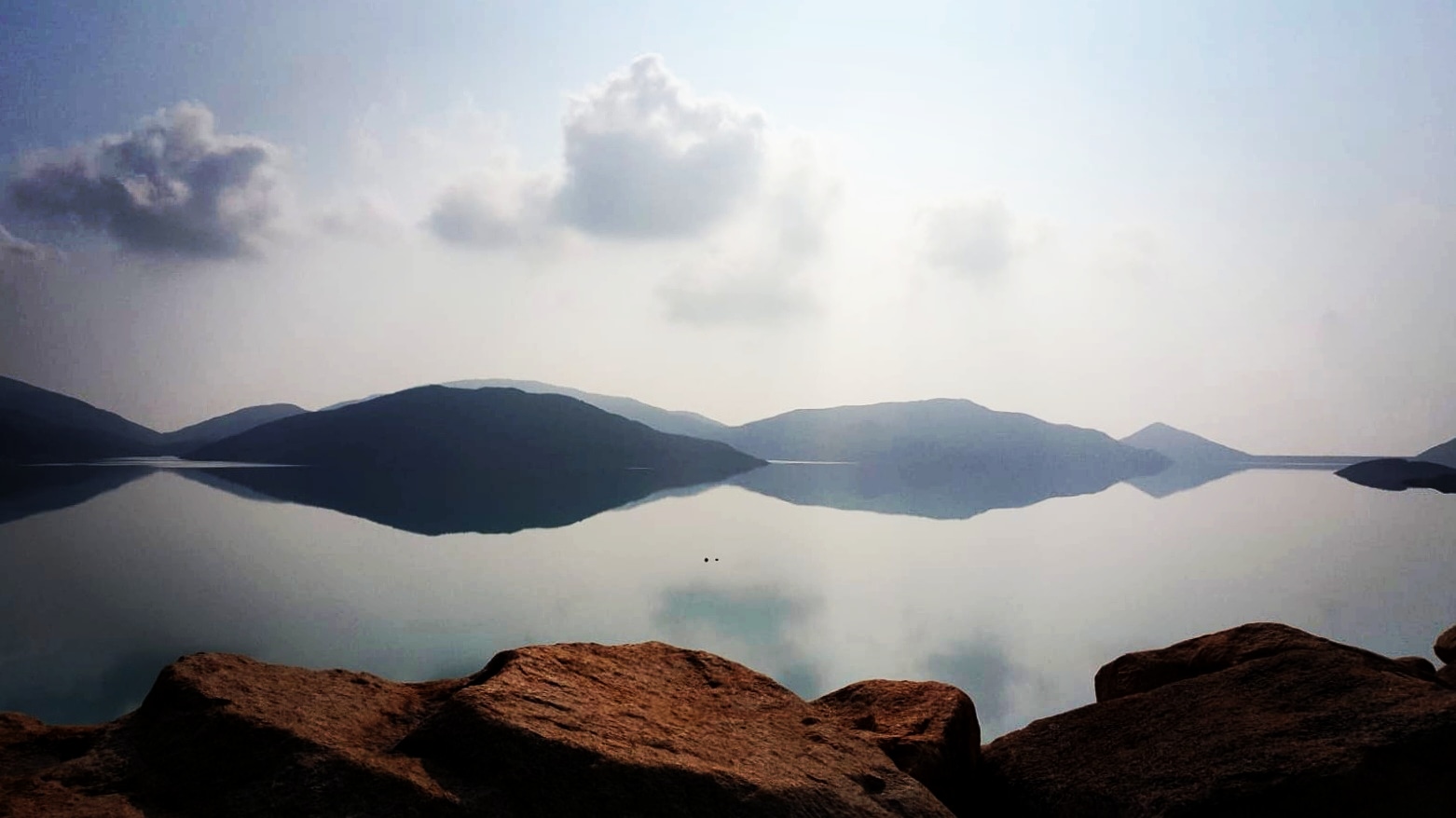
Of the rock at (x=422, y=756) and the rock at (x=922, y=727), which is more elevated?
the rock at (x=422, y=756)

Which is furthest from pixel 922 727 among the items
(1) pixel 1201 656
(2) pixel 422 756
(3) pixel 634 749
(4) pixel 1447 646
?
(4) pixel 1447 646

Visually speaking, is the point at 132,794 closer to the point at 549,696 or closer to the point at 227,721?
the point at 227,721

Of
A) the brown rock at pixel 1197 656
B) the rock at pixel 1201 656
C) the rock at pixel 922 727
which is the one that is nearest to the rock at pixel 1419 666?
the rock at pixel 1201 656

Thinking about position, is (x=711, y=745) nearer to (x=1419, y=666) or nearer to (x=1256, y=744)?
(x=1256, y=744)

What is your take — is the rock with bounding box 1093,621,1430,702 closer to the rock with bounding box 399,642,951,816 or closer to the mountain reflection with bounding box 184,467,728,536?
the rock with bounding box 399,642,951,816

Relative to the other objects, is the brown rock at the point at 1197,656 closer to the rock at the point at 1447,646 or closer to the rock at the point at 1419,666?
the rock at the point at 1419,666

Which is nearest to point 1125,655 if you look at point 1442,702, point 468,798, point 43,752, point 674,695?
point 1442,702

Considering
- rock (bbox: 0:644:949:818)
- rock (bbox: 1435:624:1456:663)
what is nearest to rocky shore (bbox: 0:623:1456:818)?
rock (bbox: 0:644:949:818)
